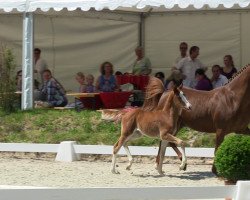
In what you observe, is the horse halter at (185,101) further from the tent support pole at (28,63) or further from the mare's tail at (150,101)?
the tent support pole at (28,63)

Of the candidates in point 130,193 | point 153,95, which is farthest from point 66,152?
point 130,193

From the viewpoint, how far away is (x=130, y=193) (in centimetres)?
788

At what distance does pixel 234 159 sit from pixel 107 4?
7175 millimetres

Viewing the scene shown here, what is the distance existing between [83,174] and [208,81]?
5.47m

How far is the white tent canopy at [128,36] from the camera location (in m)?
21.5

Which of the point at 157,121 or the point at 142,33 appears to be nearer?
the point at 157,121

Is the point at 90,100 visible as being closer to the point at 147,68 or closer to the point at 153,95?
the point at 147,68

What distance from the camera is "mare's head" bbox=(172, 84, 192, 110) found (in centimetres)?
1302

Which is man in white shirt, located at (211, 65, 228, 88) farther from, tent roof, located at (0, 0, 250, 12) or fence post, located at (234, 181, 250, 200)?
fence post, located at (234, 181, 250, 200)

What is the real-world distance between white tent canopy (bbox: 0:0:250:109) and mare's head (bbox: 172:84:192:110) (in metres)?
8.33

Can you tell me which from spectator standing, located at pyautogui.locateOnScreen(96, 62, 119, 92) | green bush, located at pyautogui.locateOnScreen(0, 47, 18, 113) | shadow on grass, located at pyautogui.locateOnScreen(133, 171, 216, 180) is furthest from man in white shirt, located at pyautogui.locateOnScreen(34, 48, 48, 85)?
shadow on grass, located at pyautogui.locateOnScreen(133, 171, 216, 180)

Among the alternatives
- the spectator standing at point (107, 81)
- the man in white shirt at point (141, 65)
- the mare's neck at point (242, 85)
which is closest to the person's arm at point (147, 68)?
the man in white shirt at point (141, 65)

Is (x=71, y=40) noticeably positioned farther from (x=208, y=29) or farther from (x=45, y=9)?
(x=45, y=9)

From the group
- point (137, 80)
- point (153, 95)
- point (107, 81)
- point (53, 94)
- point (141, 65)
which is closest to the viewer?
point (153, 95)
